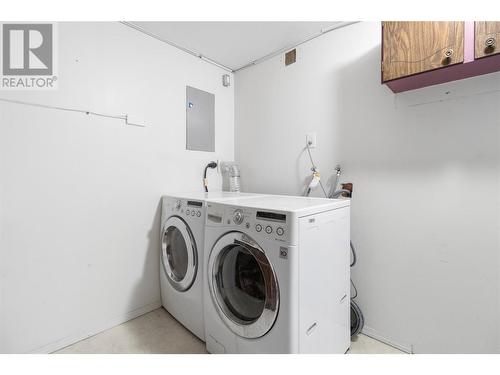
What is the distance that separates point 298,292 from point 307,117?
4.27 ft

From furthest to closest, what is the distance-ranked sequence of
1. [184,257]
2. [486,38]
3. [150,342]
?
1. [184,257]
2. [150,342]
3. [486,38]

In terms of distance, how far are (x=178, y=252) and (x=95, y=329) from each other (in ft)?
2.24

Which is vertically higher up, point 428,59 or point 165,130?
point 428,59

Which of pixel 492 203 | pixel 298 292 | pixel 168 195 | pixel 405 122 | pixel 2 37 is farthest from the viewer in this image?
pixel 168 195

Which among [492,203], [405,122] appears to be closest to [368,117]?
[405,122]

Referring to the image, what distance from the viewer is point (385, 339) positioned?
4.74 feet

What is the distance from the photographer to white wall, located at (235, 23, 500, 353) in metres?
1.16

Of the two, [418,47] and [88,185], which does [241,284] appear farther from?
[418,47]

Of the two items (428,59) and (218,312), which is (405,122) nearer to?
(428,59)

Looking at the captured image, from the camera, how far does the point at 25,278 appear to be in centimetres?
127

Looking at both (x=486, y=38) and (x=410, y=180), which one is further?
(x=410, y=180)

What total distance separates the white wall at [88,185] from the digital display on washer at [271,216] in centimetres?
106

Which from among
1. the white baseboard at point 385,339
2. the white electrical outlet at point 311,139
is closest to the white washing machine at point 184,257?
the white electrical outlet at point 311,139

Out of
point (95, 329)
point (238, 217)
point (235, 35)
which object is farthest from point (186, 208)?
point (235, 35)
